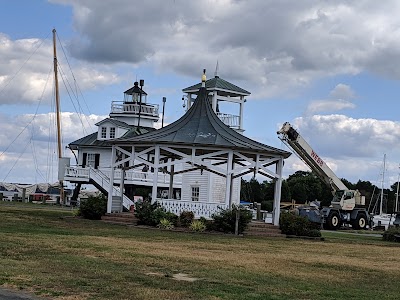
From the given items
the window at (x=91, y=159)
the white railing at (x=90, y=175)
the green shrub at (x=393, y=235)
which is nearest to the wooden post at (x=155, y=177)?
the green shrub at (x=393, y=235)

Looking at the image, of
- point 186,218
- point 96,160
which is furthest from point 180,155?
point 96,160

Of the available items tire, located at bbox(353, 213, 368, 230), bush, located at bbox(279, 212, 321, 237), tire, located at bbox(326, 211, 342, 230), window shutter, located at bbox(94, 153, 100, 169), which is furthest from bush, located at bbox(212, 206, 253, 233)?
window shutter, located at bbox(94, 153, 100, 169)

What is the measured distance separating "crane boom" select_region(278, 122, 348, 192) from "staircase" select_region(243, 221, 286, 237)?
13.7 m

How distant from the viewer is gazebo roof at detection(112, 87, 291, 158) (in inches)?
1443

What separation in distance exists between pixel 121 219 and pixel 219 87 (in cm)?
2382

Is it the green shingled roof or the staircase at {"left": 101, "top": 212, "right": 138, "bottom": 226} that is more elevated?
the green shingled roof

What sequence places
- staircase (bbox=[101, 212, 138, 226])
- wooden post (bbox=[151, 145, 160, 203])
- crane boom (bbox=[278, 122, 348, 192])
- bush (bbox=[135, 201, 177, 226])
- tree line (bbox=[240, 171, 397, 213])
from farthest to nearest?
tree line (bbox=[240, 171, 397, 213]) → crane boom (bbox=[278, 122, 348, 192]) → staircase (bbox=[101, 212, 138, 226]) → wooden post (bbox=[151, 145, 160, 203]) → bush (bbox=[135, 201, 177, 226])

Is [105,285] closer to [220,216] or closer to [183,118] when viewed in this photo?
[220,216]

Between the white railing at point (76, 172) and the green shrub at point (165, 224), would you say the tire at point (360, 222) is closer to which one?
the white railing at point (76, 172)

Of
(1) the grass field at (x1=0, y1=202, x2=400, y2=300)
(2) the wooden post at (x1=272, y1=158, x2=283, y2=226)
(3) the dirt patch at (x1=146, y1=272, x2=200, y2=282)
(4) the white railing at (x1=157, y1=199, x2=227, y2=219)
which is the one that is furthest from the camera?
(2) the wooden post at (x1=272, y1=158, x2=283, y2=226)

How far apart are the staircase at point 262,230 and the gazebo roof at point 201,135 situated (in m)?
3.60

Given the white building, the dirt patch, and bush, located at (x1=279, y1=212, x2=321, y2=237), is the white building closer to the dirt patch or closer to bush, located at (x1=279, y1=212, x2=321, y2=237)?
bush, located at (x1=279, y1=212, x2=321, y2=237)

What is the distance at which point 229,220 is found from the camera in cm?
3416

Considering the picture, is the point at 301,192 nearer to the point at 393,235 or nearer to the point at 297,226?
the point at 393,235
